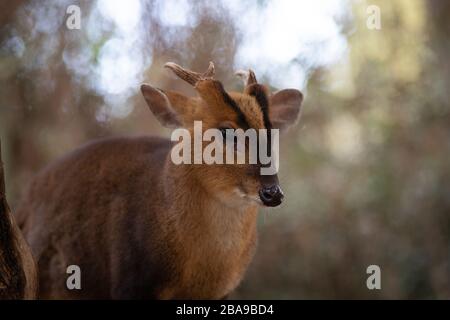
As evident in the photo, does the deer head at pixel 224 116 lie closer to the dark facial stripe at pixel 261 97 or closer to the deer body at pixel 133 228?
the dark facial stripe at pixel 261 97

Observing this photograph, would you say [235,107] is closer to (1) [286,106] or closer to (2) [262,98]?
(2) [262,98]

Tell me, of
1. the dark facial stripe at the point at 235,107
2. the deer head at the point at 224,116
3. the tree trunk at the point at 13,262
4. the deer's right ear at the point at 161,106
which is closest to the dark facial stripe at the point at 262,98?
the deer head at the point at 224,116

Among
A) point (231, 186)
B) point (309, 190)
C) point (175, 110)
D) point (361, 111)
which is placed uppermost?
Result: point (361, 111)

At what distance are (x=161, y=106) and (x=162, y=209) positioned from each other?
783 mm

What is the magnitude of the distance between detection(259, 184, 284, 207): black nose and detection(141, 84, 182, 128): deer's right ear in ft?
2.72

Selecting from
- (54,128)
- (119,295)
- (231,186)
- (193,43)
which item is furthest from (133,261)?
(54,128)

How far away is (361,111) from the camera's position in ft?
32.7

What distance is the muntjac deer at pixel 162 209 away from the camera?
4.42 meters

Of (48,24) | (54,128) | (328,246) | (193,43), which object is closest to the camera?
(193,43)

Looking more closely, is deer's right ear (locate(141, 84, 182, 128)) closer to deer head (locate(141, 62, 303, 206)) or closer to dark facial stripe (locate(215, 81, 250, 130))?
deer head (locate(141, 62, 303, 206))

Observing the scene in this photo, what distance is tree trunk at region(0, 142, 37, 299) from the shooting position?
4.05m

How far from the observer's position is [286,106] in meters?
4.93

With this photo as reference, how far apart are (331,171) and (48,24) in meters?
4.51
